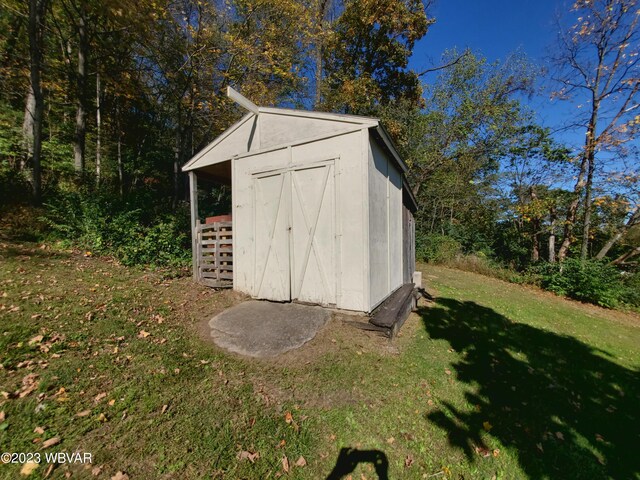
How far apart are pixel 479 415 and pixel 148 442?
11.2ft

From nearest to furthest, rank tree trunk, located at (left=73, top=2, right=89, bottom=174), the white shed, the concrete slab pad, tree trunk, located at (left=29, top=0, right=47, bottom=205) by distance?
the concrete slab pad → the white shed → tree trunk, located at (left=29, top=0, right=47, bottom=205) → tree trunk, located at (left=73, top=2, right=89, bottom=174)

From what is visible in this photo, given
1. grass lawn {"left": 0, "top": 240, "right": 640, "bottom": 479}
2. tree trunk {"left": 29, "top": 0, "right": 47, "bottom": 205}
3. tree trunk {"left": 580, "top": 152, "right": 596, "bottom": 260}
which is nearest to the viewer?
grass lawn {"left": 0, "top": 240, "right": 640, "bottom": 479}

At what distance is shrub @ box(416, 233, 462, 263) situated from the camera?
1544 centimetres

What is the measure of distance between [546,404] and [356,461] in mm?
2773

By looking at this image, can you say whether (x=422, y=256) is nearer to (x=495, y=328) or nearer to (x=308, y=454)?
(x=495, y=328)

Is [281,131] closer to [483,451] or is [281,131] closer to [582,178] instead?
[483,451]

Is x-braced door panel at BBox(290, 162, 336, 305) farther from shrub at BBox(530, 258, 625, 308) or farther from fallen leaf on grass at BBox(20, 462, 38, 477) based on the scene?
shrub at BBox(530, 258, 625, 308)

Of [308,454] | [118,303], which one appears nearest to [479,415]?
[308,454]

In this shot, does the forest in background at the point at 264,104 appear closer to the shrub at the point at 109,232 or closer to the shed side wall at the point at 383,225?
the shrub at the point at 109,232

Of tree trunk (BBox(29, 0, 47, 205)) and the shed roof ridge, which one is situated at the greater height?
tree trunk (BBox(29, 0, 47, 205))

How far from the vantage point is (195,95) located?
1125 cm

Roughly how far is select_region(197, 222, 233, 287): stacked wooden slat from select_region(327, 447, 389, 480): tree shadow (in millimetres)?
4467

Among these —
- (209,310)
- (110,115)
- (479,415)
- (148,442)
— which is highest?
(110,115)

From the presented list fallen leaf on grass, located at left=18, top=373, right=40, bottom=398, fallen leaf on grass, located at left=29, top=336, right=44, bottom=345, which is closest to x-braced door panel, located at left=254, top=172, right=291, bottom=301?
fallen leaf on grass, located at left=29, top=336, right=44, bottom=345
